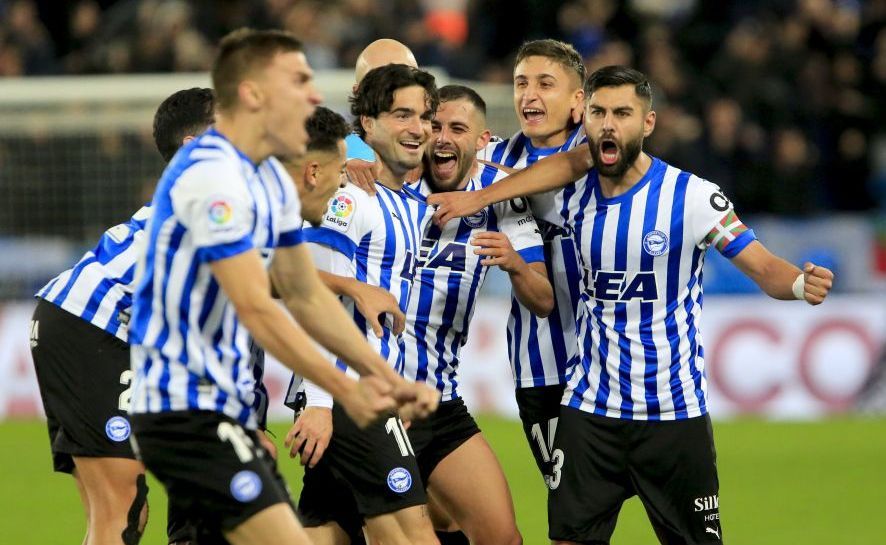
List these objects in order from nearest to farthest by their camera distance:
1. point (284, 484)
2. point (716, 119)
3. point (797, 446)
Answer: point (284, 484) → point (797, 446) → point (716, 119)

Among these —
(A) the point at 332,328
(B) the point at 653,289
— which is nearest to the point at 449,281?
(B) the point at 653,289

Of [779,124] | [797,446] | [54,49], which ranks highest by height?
[54,49]

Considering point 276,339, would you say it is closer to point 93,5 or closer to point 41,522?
point 41,522

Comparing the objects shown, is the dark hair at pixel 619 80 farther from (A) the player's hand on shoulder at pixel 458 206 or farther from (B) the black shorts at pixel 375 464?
(B) the black shorts at pixel 375 464

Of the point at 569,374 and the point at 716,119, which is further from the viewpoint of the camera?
the point at 716,119

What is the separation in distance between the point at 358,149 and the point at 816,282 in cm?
230

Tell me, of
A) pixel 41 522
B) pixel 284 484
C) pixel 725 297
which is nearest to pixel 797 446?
pixel 725 297

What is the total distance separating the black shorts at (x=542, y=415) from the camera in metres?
7.30

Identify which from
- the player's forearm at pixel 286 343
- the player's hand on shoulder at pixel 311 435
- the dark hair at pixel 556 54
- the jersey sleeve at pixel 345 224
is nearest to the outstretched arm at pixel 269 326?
the player's forearm at pixel 286 343

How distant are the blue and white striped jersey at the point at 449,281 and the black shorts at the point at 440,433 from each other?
8 centimetres

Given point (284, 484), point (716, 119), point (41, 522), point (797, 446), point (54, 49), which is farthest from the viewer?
point (54, 49)

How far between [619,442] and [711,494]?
46 cm

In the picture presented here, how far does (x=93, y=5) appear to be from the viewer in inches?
754

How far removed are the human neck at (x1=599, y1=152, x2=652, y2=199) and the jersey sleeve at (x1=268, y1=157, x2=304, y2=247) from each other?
2.08m
